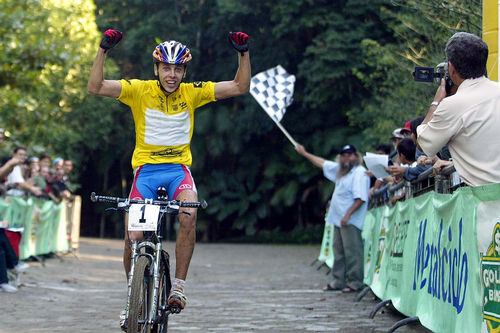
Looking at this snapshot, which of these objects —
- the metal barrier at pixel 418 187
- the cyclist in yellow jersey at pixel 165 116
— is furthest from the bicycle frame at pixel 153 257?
the metal barrier at pixel 418 187

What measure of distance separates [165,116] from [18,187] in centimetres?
877

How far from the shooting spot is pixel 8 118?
22.6 m

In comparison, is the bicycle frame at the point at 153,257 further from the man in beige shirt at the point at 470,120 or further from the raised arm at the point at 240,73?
the man in beige shirt at the point at 470,120

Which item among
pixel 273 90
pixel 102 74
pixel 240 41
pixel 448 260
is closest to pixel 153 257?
pixel 102 74

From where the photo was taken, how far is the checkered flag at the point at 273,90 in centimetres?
1756

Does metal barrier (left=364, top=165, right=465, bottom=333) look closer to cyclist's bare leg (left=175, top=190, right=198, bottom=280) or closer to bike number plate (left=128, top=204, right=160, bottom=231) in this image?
cyclist's bare leg (left=175, top=190, right=198, bottom=280)

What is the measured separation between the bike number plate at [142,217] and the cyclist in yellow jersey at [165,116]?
0.50 meters

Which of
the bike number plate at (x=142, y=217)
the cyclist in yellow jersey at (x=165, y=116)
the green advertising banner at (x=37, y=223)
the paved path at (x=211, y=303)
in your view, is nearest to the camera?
the bike number plate at (x=142, y=217)

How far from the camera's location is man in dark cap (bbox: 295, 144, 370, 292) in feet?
42.3

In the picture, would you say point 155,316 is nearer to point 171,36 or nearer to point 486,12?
point 486,12

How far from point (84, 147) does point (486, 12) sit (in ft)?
111

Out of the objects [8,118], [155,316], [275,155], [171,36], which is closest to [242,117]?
[275,155]

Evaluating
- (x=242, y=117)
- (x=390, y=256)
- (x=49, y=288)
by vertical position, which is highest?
(x=242, y=117)

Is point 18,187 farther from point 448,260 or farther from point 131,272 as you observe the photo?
point 448,260
